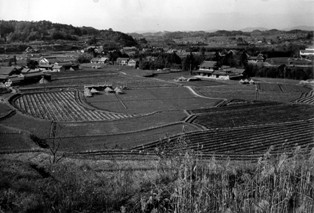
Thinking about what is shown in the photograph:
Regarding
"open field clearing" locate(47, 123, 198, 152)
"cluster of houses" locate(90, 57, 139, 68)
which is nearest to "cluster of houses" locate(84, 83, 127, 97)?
"open field clearing" locate(47, 123, 198, 152)

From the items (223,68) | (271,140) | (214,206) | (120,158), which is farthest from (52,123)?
(223,68)

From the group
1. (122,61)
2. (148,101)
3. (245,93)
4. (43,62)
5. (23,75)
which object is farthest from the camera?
(122,61)

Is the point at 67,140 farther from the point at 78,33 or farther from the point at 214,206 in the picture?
the point at 78,33

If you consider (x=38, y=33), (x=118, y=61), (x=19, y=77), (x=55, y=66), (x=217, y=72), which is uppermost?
(x=38, y=33)

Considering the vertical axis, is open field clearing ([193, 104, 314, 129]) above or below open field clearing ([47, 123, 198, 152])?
above

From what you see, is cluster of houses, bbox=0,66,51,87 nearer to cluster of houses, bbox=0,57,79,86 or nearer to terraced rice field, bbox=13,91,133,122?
cluster of houses, bbox=0,57,79,86

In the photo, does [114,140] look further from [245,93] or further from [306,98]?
[306,98]

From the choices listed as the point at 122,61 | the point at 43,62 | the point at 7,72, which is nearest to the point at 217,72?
the point at 122,61
